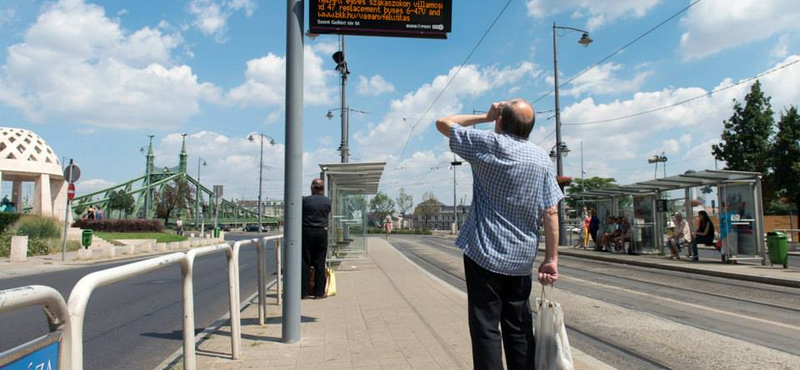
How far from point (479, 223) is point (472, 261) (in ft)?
0.69

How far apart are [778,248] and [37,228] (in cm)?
2482

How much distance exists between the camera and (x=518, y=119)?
118 inches

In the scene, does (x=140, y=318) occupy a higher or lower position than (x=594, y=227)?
lower

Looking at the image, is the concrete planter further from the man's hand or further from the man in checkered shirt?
the man's hand

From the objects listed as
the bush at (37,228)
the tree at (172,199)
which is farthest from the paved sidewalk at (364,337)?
the tree at (172,199)

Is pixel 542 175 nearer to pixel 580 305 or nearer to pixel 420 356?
pixel 420 356

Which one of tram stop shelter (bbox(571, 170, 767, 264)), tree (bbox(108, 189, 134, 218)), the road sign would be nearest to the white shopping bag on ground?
tram stop shelter (bbox(571, 170, 767, 264))

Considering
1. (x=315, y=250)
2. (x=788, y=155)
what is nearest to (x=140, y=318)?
(x=315, y=250)

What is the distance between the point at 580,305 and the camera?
8.10 meters

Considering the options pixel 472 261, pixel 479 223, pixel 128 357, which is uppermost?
pixel 479 223

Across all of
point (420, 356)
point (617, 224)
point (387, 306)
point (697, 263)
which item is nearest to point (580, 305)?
point (387, 306)

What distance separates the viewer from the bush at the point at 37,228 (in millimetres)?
20641

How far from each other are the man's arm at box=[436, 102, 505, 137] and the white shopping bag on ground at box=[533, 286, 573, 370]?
1082mm

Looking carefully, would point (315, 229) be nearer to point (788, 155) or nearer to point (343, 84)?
point (343, 84)
